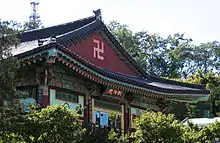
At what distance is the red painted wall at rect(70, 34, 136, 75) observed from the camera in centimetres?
2467

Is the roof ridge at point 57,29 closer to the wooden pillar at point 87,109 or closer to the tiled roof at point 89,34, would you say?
the tiled roof at point 89,34

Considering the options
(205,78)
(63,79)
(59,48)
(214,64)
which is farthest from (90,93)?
(214,64)

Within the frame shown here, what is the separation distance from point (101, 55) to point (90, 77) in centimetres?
A: 510

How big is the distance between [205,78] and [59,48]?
131ft

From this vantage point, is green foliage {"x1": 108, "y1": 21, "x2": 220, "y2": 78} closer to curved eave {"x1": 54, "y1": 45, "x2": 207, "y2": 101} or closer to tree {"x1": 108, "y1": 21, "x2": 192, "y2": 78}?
tree {"x1": 108, "y1": 21, "x2": 192, "y2": 78}

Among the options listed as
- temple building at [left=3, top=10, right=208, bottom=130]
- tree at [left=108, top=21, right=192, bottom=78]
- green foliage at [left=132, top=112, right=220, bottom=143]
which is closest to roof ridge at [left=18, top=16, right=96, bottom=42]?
temple building at [left=3, top=10, right=208, bottom=130]

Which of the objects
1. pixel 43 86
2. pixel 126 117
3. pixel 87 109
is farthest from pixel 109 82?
pixel 126 117

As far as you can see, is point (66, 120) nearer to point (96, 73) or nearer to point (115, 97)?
point (96, 73)

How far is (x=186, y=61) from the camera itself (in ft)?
241

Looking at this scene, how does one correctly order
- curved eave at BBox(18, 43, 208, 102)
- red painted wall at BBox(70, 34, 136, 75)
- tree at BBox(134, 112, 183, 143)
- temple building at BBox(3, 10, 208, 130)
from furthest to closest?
red painted wall at BBox(70, 34, 136, 75) → temple building at BBox(3, 10, 208, 130) → tree at BBox(134, 112, 183, 143) → curved eave at BBox(18, 43, 208, 102)

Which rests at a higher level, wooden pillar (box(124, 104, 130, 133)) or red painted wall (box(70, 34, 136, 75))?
red painted wall (box(70, 34, 136, 75))

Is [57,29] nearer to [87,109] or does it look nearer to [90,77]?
[87,109]

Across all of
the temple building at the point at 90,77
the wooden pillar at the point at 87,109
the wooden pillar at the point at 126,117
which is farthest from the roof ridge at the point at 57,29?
the wooden pillar at the point at 87,109

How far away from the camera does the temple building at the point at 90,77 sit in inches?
785
